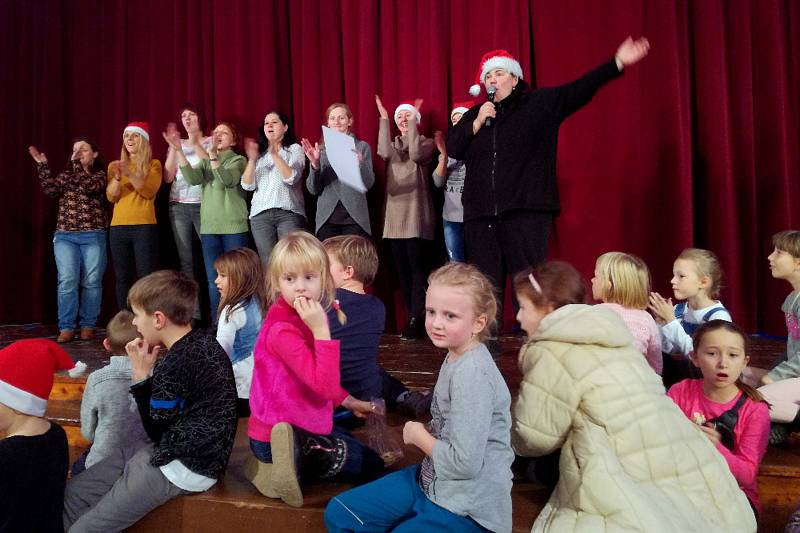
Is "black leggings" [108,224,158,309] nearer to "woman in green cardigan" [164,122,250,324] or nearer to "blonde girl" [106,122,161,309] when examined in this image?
"blonde girl" [106,122,161,309]

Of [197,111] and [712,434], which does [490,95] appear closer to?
[712,434]

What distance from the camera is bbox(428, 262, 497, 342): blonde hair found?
1453 mm

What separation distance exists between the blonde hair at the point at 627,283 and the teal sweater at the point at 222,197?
7.85 ft

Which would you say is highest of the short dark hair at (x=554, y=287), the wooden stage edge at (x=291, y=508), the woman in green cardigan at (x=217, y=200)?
the woman in green cardigan at (x=217, y=200)

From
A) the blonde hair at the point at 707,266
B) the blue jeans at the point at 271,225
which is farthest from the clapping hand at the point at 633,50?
the blue jeans at the point at 271,225

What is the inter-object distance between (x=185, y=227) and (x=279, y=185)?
79cm

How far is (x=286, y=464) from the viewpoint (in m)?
1.62

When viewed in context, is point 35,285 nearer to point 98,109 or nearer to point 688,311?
point 98,109

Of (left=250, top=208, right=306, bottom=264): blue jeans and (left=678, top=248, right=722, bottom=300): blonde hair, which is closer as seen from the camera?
(left=678, top=248, right=722, bottom=300): blonde hair

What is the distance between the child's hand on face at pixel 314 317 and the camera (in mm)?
1585

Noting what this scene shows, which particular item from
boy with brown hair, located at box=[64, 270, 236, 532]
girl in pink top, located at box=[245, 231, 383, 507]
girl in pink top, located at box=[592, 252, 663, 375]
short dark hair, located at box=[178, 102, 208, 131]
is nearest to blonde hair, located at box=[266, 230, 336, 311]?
girl in pink top, located at box=[245, 231, 383, 507]

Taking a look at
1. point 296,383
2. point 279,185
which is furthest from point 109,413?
point 279,185

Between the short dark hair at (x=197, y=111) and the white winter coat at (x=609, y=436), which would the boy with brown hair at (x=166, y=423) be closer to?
the white winter coat at (x=609, y=436)

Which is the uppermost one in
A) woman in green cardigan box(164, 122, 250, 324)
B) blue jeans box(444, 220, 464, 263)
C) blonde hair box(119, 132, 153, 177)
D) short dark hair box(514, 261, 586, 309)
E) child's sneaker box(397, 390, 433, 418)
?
blonde hair box(119, 132, 153, 177)
